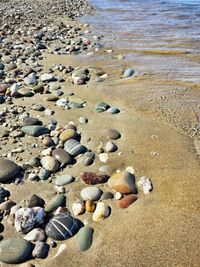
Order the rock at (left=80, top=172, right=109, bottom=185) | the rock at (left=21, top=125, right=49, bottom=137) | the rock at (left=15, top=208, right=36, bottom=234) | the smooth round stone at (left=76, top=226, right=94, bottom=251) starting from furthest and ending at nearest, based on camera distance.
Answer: the rock at (left=21, top=125, right=49, bottom=137) → the rock at (left=80, top=172, right=109, bottom=185) → the rock at (left=15, top=208, right=36, bottom=234) → the smooth round stone at (left=76, top=226, right=94, bottom=251)

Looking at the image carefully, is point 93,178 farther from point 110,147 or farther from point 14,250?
point 14,250

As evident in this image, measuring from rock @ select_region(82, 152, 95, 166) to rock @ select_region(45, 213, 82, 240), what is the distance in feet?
2.73

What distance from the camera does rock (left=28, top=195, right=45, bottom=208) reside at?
3.22 meters

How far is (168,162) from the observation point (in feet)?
12.3

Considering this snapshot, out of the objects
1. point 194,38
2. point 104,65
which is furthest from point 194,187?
point 194,38

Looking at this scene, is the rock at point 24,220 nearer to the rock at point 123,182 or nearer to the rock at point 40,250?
the rock at point 40,250

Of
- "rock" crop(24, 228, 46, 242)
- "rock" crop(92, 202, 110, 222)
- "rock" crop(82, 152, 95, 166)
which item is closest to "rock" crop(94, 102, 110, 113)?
"rock" crop(82, 152, 95, 166)

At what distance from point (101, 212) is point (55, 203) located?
0.43 m

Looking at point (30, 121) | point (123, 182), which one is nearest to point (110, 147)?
point (123, 182)

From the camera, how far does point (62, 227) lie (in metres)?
2.94

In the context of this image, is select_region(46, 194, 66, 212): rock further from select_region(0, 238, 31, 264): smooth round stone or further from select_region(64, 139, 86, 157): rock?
select_region(64, 139, 86, 157): rock

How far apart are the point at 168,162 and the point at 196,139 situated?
21.8 inches

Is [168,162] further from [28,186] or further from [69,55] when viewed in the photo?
[69,55]

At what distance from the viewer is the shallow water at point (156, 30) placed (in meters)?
6.70
